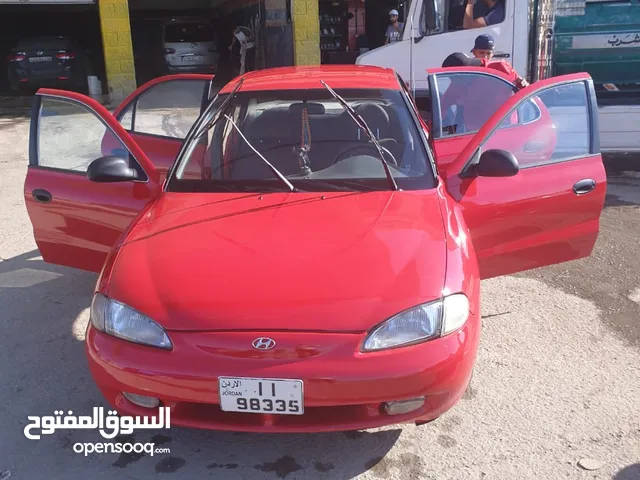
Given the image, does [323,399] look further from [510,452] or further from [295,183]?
[295,183]

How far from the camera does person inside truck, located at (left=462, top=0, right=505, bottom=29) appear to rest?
743cm

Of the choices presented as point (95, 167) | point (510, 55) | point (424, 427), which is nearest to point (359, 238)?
point (424, 427)

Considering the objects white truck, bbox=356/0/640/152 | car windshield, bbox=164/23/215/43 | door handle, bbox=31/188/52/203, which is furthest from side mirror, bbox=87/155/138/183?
car windshield, bbox=164/23/215/43

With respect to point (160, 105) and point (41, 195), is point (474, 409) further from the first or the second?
point (160, 105)

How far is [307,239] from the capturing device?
2.88 metres

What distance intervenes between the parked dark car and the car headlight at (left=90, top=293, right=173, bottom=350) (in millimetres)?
14365

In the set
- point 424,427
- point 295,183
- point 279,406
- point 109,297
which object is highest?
point 295,183

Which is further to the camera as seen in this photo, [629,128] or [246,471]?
[629,128]

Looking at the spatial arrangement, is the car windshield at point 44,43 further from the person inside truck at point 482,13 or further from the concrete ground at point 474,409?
the concrete ground at point 474,409

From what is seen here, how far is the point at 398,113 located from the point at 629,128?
4828mm

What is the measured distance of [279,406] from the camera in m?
2.41

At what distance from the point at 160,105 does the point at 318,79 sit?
3529mm

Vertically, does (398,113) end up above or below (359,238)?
above

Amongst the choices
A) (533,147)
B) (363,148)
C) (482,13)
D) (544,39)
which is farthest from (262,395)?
(544,39)
